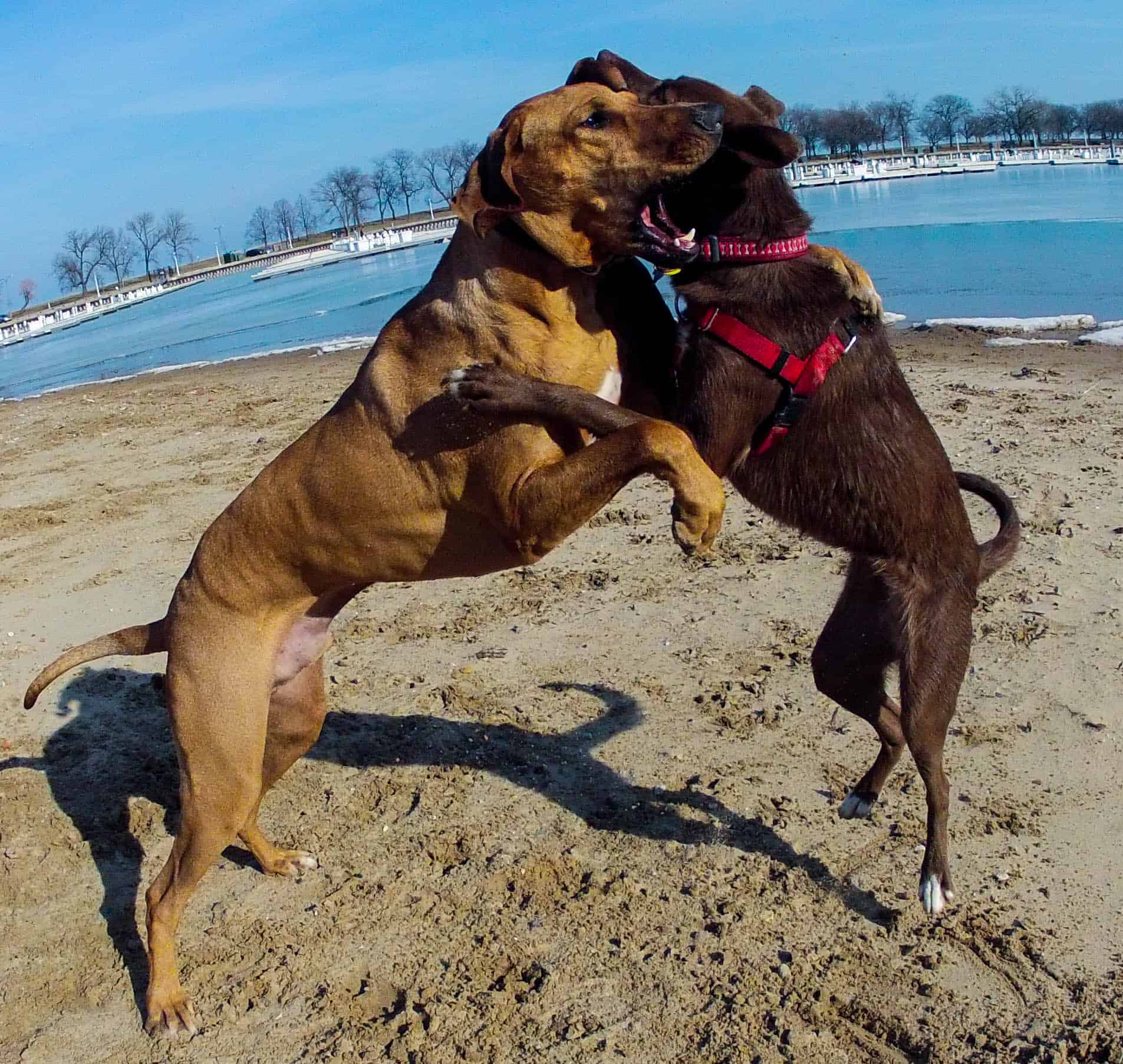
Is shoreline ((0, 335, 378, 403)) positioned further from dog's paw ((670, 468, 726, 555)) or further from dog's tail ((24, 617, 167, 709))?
dog's paw ((670, 468, 726, 555))

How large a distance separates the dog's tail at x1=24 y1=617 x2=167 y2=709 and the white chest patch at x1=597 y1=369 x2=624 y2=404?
71.7 inches

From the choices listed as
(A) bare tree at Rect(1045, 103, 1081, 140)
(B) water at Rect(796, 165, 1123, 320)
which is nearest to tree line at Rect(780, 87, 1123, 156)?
(A) bare tree at Rect(1045, 103, 1081, 140)

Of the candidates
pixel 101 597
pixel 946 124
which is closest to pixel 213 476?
pixel 101 597

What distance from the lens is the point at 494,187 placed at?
133 inches

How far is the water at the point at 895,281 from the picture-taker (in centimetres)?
1625

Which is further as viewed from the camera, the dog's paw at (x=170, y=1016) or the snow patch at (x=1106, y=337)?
the snow patch at (x=1106, y=337)

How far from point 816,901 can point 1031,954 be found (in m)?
0.68

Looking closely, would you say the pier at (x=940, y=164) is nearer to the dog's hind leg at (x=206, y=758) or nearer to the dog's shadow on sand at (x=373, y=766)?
the dog's shadow on sand at (x=373, y=766)

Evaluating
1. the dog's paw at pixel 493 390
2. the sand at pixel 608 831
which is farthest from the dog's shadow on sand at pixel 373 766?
the dog's paw at pixel 493 390

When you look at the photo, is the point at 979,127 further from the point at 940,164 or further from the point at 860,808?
the point at 860,808

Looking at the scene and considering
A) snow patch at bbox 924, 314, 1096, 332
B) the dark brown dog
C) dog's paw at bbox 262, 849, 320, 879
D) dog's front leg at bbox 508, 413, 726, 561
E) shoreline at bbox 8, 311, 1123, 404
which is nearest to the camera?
dog's front leg at bbox 508, 413, 726, 561

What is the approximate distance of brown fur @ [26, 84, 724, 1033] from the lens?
10.9ft

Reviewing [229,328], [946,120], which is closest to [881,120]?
[946,120]

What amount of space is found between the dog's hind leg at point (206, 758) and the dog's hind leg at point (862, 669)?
202cm
